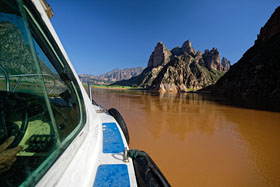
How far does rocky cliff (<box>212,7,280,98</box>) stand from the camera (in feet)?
82.4

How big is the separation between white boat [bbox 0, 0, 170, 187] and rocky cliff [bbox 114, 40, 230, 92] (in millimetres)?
61082

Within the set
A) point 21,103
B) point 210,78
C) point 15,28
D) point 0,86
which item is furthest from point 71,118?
point 210,78

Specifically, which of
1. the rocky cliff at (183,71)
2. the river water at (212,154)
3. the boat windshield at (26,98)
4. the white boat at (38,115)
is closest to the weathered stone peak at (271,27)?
the rocky cliff at (183,71)

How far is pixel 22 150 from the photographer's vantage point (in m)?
0.96

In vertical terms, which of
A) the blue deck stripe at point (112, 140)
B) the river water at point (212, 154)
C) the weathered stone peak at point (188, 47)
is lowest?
the river water at point (212, 154)

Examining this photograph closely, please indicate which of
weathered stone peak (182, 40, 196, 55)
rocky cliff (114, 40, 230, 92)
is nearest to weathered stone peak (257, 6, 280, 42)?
rocky cliff (114, 40, 230, 92)

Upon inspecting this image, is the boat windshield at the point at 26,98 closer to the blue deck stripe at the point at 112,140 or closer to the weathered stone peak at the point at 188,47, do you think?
the blue deck stripe at the point at 112,140

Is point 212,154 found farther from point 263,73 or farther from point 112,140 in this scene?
point 263,73

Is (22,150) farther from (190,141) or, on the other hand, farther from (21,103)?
(190,141)

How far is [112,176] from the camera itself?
4.16 feet

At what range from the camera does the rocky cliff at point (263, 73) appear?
25.1 meters

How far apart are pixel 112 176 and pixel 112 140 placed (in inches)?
29.9

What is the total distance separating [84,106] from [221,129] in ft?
21.6

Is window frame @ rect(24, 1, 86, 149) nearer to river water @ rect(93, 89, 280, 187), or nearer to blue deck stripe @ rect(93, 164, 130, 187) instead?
blue deck stripe @ rect(93, 164, 130, 187)
